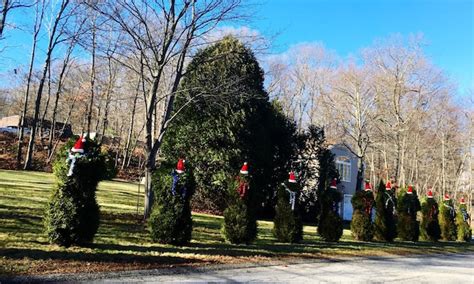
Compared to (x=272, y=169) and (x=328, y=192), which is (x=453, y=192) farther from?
(x=328, y=192)

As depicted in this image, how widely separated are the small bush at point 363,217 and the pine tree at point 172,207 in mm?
7534

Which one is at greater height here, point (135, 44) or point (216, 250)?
point (135, 44)

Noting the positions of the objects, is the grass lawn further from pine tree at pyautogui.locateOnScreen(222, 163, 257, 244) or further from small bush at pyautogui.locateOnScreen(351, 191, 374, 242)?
small bush at pyautogui.locateOnScreen(351, 191, 374, 242)

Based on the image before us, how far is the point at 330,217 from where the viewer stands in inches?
501

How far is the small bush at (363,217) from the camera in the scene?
1428 cm

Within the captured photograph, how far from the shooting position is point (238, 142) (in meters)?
17.8

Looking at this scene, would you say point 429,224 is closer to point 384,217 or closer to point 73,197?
point 384,217

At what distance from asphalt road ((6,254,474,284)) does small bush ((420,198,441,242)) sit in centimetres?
839

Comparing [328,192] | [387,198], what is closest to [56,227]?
[328,192]

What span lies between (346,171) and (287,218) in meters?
22.9

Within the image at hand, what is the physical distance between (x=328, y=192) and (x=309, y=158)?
943 cm

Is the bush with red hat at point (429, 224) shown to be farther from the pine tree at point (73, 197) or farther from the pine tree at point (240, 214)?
the pine tree at point (73, 197)

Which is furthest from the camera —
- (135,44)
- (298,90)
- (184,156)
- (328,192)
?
(298,90)

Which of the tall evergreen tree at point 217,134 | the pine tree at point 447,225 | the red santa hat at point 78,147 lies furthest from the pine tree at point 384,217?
the red santa hat at point 78,147
